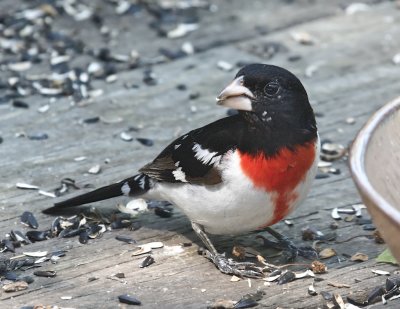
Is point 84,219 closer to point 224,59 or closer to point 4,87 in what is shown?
point 4,87

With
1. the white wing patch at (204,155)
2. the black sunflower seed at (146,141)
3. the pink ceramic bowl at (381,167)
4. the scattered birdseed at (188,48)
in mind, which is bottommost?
the scattered birdseed at (188,48)

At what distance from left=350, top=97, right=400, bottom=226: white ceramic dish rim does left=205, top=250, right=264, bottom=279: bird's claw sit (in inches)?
44.0

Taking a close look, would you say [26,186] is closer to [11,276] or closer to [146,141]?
[146,141]

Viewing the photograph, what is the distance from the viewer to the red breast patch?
376 cm

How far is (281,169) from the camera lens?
378 cm

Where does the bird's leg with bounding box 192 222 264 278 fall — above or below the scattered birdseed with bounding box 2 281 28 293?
below

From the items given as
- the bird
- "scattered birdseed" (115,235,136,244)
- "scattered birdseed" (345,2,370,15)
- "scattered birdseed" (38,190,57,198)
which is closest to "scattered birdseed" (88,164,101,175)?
"scattered birdseed" (38,190,57,198)

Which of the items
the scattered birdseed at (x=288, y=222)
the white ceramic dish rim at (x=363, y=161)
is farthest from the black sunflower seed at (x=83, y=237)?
the white ceramic dish rim at (x=363, y=161)

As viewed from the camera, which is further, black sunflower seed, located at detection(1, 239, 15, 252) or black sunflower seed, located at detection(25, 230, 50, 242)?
black sunflower seed, located at detection(25, 230, 50, 242)

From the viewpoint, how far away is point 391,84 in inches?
233

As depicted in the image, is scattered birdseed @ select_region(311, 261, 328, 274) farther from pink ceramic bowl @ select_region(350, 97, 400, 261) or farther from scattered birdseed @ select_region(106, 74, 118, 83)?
scattered birdseed @ select_region(106, 74, 118, 83)

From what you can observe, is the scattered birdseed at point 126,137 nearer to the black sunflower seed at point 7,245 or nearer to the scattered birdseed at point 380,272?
the black sunflower seed at point 7,245

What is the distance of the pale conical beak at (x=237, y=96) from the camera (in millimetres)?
3811

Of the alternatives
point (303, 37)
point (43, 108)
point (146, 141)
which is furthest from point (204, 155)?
point (303, 37)
